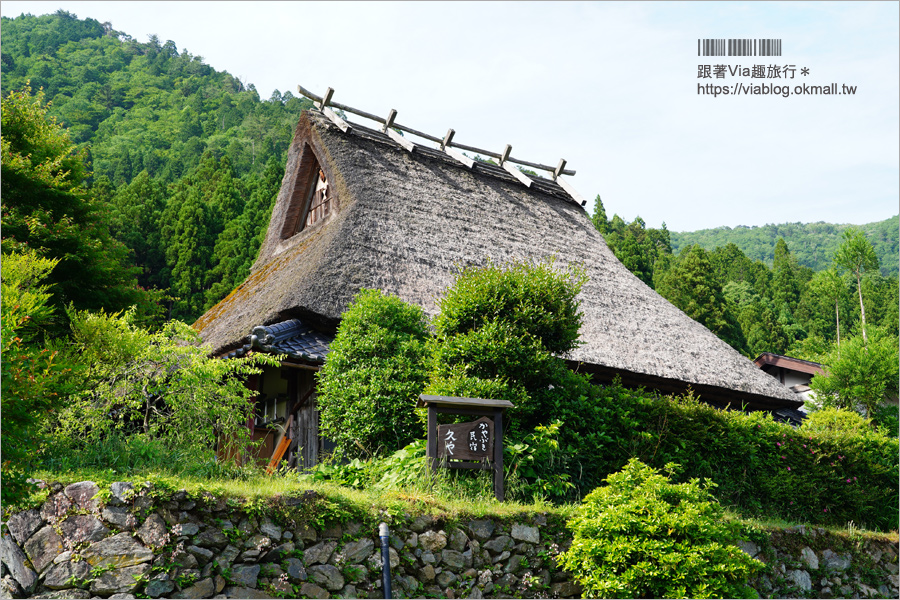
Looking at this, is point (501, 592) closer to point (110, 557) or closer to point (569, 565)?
point (569, 565)

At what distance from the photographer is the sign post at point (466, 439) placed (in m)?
6.38

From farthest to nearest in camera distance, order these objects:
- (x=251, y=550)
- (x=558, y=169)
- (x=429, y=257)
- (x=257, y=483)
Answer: (x=558, y=169) → (x=429, y=257) → (x=257, y=483) → (x=251, y=550)

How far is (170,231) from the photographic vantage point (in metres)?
27.7

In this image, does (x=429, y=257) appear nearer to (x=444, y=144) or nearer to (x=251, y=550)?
(x=444, y=144)

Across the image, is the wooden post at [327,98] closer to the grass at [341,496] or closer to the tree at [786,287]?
the grass at [341,496]

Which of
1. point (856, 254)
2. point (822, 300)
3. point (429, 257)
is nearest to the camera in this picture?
point (429, 257)

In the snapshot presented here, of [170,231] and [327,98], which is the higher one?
[327,98]

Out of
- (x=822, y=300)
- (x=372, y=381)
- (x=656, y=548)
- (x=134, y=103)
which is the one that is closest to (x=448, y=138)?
(x=372, y=381)

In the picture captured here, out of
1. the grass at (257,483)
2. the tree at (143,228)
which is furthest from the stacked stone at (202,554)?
the tree at (143,228)

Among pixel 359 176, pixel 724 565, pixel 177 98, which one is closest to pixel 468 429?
pixel 724 565

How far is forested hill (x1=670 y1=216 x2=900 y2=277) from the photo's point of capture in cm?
6033

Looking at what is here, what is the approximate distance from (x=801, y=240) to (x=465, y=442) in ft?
248

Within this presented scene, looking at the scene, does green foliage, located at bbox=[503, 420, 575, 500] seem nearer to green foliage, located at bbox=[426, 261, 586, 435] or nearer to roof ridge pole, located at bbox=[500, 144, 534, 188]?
green foliage, located at bbox=[426, 261, 586, 435]

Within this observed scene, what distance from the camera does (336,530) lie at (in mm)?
5340
